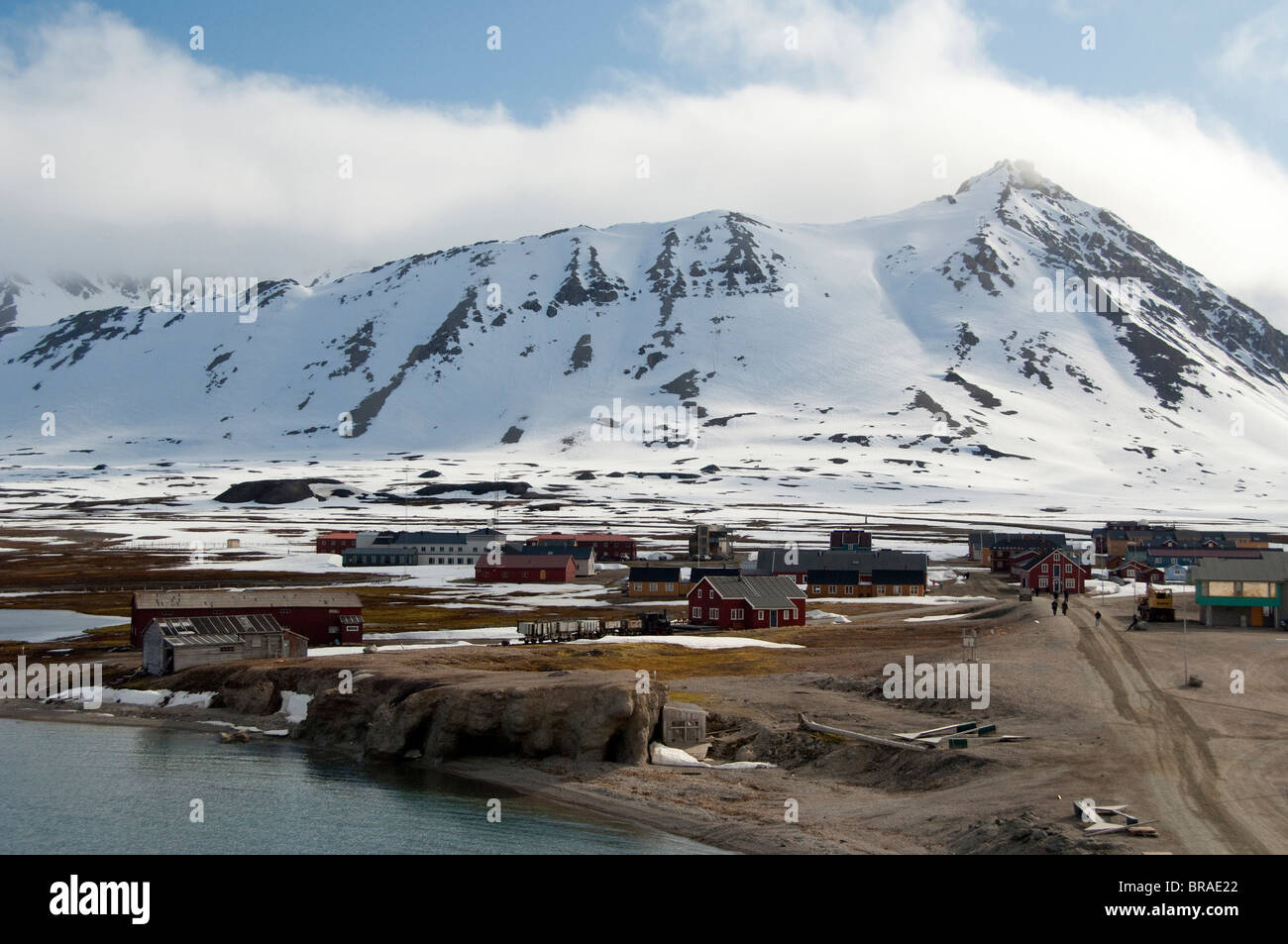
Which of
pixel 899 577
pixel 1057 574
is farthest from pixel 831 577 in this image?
pixel 1057 574

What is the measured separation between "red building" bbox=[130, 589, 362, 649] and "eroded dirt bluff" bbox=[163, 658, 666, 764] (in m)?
17.5

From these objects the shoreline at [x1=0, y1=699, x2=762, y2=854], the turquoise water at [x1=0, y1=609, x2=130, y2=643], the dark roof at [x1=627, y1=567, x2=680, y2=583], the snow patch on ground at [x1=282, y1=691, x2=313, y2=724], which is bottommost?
the shoreline at [x1=0, y1=699, x2=762, y2=854]

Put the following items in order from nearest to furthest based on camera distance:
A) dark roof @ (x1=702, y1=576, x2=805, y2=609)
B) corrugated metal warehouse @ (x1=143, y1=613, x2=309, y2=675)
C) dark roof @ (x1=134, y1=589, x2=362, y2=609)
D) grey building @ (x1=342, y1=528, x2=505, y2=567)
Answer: corrugated metal warehouse @ (x1=143, y1=613, x2=309, y2=675) → dark roof @ (x1=134, y1=589, x2=362, y2=609) → dark roof @ (x1=702, y1=576, x2=805, y2=609) → grey building @ (x1=342, y1=528, x2=505, y2=567)

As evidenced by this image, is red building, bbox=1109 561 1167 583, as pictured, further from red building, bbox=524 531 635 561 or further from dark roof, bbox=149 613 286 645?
dark roof, bbox=149 613 286 645

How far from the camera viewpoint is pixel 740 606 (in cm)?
9256

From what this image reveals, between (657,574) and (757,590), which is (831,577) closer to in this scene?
(657,574)

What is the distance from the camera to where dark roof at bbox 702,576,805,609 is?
304 feet

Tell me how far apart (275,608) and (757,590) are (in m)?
35.9

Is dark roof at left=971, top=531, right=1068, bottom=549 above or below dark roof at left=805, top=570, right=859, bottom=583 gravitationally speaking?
above

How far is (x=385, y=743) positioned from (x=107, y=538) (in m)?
152

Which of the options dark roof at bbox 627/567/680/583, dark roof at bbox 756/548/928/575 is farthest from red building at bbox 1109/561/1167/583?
dark roof at bbox 627/567/680/583

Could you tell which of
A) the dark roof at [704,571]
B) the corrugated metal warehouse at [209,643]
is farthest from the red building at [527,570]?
the corrugated metal warehouse at [209,643]
